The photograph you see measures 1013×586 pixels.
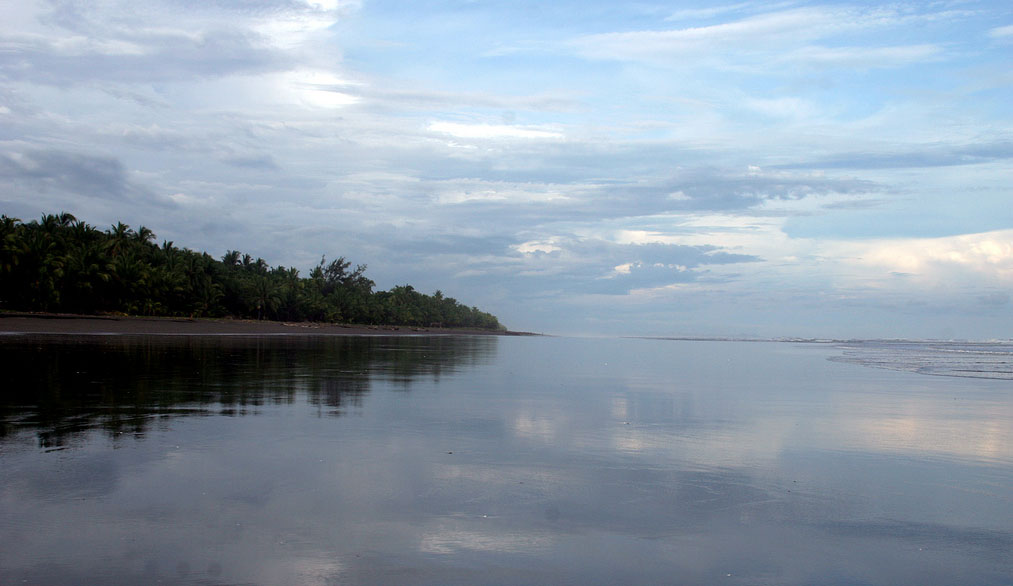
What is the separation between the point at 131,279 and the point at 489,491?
74020mm

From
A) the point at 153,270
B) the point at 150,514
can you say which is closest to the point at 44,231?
the point at 153,270

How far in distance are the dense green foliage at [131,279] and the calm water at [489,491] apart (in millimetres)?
56958

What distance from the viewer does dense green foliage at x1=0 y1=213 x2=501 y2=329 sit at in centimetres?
6391

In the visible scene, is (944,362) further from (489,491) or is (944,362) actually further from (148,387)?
(489,491)

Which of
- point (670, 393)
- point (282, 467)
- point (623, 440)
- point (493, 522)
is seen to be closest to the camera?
point (493, 522)

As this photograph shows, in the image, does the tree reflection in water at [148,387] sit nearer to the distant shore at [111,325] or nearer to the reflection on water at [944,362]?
the reflection on water at [944,362]

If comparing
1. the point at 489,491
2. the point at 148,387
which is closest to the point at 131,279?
the point at 148,387

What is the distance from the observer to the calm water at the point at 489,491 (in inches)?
210

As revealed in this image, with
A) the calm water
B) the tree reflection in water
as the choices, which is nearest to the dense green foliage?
the tree reflection in water

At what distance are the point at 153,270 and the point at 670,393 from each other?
69713 millimetres

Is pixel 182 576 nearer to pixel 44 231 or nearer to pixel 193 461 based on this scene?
pixel 193 461

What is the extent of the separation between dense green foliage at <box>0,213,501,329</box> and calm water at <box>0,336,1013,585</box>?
187 ft

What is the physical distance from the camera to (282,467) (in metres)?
8.38

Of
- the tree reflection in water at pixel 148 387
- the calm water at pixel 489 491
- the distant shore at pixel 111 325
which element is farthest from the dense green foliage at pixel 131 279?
the calm water at pixel 489 491
